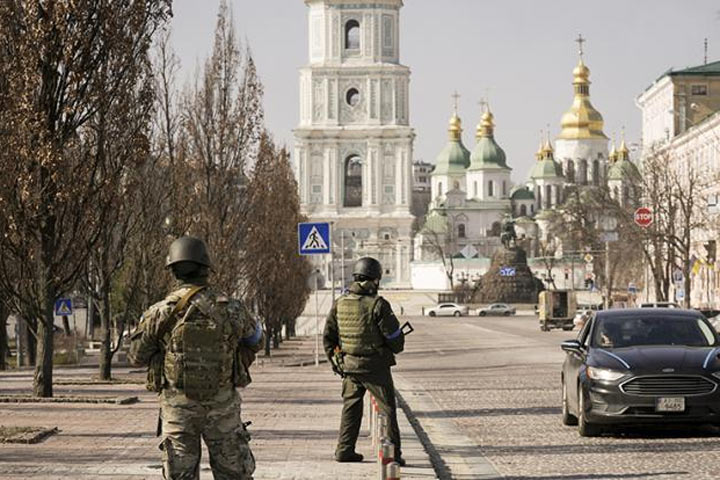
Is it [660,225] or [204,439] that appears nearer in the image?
[204,439]

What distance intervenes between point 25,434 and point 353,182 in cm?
15894

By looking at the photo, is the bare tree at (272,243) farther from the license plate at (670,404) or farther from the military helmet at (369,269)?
the military helmet at (369,269)

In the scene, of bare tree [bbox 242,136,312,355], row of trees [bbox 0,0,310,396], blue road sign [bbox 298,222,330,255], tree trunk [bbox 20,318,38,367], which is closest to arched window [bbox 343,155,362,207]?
bare tree [bbox 242,136,312,355]

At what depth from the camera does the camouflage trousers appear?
32.4 feet

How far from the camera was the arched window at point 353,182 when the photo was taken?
17362 centimetres

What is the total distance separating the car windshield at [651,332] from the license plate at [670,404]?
4.19 ft

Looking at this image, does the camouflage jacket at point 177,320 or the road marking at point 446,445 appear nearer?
the camouflage jacket at point 177,320

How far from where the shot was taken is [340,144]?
560 ft

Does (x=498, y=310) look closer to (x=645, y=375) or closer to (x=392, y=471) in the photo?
(x=645, y=375)

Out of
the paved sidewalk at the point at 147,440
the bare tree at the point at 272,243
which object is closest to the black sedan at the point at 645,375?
the paved sidewalk at the point at 147,440

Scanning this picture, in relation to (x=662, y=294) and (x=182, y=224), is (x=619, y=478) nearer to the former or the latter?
(x=182, y=224)

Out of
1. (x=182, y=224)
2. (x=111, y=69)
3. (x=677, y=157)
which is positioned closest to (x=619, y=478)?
(x=111, y=69)

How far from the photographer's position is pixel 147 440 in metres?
17.9

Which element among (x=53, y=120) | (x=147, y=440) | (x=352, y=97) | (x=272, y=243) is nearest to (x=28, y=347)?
(x=272, y=243)
